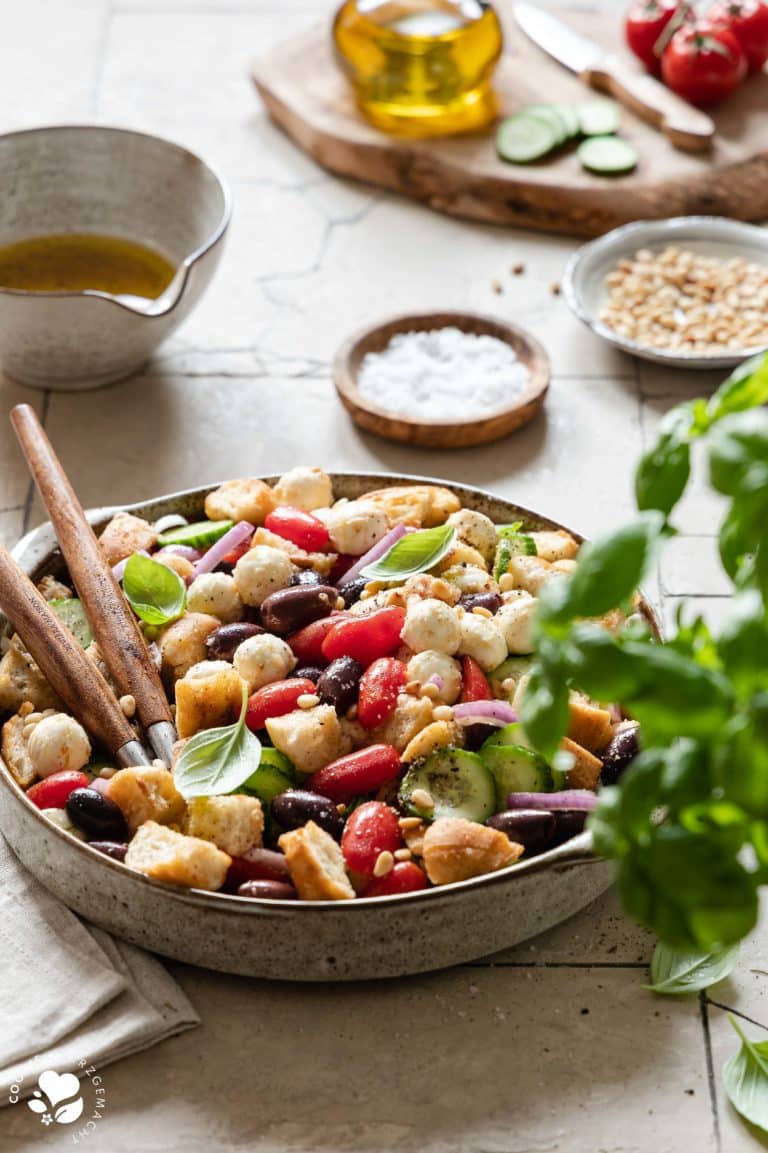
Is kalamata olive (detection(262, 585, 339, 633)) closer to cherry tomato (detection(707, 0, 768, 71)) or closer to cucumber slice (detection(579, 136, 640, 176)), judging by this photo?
cucumber slice (detection(579, 136, 640, 176))

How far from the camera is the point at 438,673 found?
6.17 ft

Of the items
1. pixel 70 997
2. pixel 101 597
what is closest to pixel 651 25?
Result: pixel 101 597

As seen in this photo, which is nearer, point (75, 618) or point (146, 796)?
point (146, 796)

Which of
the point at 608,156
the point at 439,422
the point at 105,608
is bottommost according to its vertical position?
the point at 439,422

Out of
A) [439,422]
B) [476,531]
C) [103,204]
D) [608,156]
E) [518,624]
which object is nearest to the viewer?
[518,624]

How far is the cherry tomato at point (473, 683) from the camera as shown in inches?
74.7

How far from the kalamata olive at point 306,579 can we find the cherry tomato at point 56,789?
1.34ft

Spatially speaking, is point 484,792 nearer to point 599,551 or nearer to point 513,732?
point 513,732

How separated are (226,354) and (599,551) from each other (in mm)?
2088

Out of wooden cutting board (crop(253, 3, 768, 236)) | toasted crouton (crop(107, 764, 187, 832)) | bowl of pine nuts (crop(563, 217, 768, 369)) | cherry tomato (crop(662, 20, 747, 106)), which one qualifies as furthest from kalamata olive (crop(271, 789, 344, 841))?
cherry tomato (crop(662, 20, 747, 106))

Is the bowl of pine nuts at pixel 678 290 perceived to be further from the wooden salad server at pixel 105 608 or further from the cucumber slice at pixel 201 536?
the wooden salad server at pixel 105 608

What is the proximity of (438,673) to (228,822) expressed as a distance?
1.13 feet

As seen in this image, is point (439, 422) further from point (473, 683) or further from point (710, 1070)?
point (710, 1070)

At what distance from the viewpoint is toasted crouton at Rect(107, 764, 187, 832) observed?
5.79 ft
